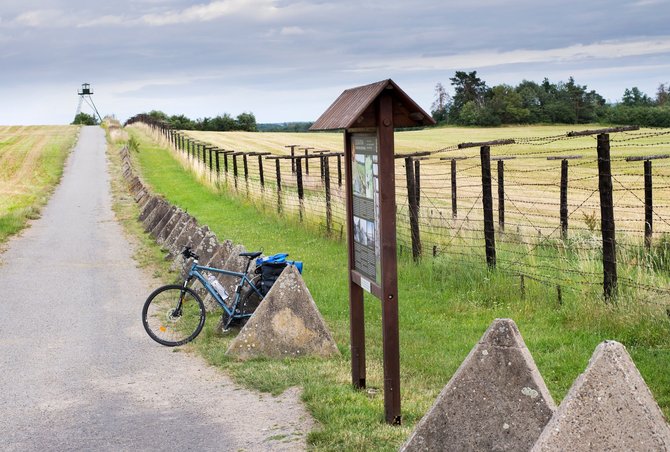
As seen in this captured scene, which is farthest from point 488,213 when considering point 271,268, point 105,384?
point 105,384

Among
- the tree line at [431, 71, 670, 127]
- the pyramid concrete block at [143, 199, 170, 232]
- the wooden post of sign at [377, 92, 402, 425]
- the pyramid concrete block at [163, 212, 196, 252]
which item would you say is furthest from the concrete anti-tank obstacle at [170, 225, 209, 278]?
the tree line at [431, 71, 670, 127]

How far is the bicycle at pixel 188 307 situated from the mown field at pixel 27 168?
10.6 m

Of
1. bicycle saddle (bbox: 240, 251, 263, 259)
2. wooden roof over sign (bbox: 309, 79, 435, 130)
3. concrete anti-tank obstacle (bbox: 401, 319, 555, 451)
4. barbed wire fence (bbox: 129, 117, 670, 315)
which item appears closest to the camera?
concrete anti-tank obstacle (bbox: 401, 319, 555, 451)

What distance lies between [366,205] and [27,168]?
40.4 m

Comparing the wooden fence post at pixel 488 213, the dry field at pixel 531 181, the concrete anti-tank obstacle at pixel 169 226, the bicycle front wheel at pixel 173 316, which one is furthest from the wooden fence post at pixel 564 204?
the bicycle front wheel at pixel 173 316

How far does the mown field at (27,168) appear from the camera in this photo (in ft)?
83.8

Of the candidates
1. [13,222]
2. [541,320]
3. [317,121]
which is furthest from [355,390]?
[13,222]

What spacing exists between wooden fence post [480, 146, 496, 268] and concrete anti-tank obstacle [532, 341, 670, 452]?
873 cm

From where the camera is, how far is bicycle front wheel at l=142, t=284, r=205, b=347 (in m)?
10.6

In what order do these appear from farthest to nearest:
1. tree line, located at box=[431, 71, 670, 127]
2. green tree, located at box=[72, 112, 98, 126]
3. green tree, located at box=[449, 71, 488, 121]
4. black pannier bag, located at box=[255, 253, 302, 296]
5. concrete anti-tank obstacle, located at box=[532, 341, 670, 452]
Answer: green tree, located at box=[72, 112, 98, 126]
green tree, located at box=[449, 71, 488, 121]
tree line, located at box=[431, 71, 670, 127]
black pannier bag, located at box=[255, 253, 302, 296]
concrete anti-tank obstacle, located at box=[532, 341, 670, 452]

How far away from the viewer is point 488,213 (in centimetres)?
1362

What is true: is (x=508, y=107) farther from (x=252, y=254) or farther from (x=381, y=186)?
(x=381, y=186)

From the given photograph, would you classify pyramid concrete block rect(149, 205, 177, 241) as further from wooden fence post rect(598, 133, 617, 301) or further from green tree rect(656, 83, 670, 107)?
green tree rect(656, 83, 670, 107)

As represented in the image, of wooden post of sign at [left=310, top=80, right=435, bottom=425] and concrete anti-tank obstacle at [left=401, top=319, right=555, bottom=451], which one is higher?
wooden post of sign at [left=310, top=80, right=435, bottom=425]
